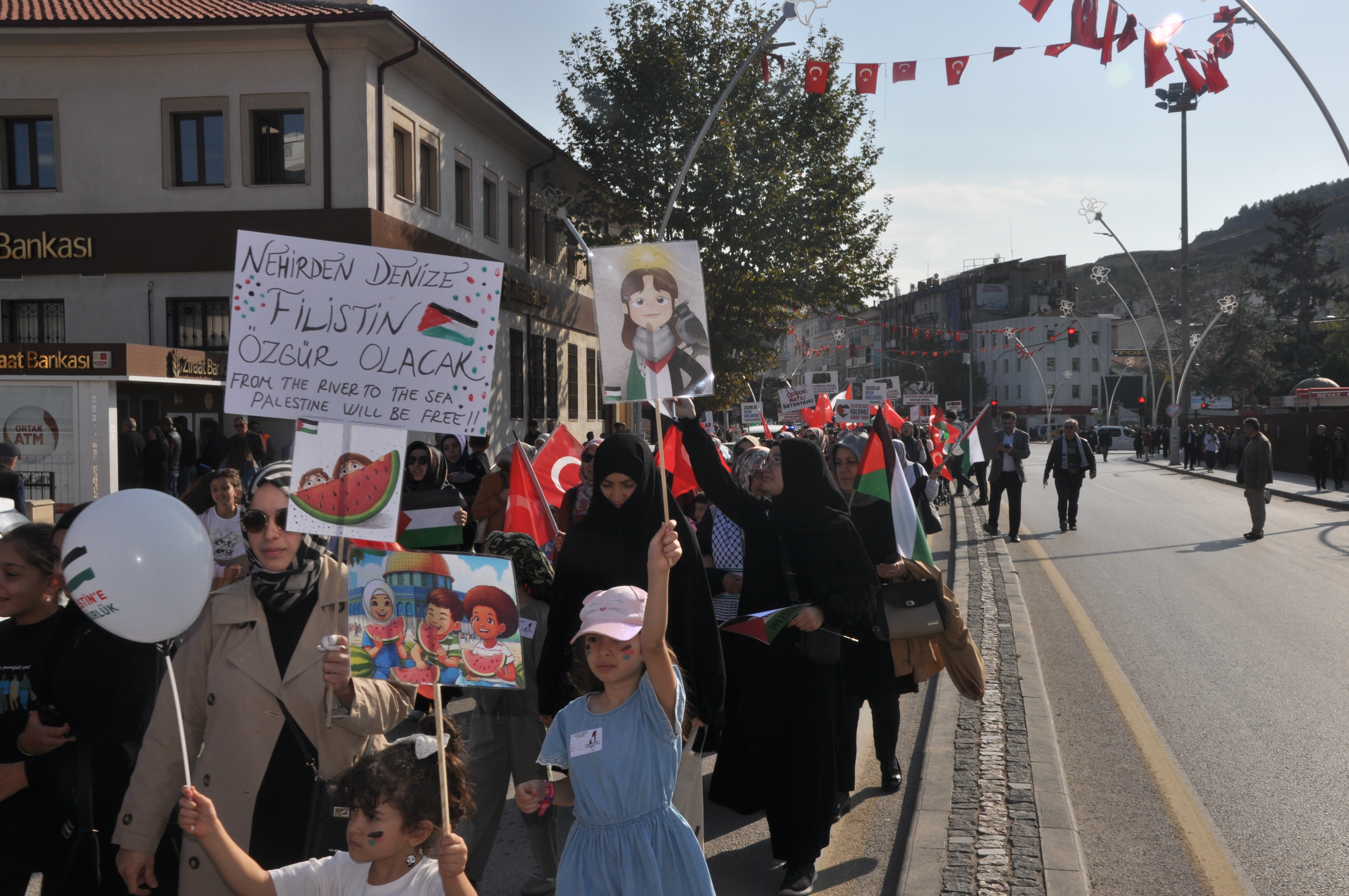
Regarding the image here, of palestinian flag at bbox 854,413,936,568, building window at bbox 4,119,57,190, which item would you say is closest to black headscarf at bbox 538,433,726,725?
palestinian flag at bbox 854,413,936,568

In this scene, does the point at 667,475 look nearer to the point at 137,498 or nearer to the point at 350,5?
the point at 137,498

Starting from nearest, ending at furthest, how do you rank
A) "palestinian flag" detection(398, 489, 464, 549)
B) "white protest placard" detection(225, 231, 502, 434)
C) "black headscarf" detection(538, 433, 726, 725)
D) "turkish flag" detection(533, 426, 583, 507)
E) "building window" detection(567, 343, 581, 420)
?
"white protest placard" detection(225, 231, 502, 434), "black headscarf" detection(538, 433, 726, 725), "palestinian flag" detection(398, 489, 464, 549), "turkish flag" detection(533, 426, 583, 507), "building window" detection(567, 343, 581, 420)

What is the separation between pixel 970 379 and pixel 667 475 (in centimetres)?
8653

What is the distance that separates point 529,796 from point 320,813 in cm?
72

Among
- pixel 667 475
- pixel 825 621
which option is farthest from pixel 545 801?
pixel 667 475

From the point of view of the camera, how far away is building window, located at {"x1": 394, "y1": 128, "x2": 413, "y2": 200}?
23438 mm

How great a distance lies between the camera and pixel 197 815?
261cm

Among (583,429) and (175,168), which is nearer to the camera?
(175,168)

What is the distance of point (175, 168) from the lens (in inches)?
887

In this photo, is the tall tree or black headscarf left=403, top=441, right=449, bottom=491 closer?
black headscarf left=403, top=441, right=449, bottom=491

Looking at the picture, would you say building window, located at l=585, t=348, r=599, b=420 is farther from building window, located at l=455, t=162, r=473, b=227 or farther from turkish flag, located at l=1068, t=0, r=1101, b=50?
turkish flag, located at l=1068, t=0, r=1101, b=50

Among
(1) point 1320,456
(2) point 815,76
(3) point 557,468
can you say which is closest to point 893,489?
(3) point 557,468

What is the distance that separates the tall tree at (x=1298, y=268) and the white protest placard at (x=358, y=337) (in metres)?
91.1

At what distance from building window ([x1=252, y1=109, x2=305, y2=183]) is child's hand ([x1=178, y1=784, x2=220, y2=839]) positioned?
2137 centimetres
